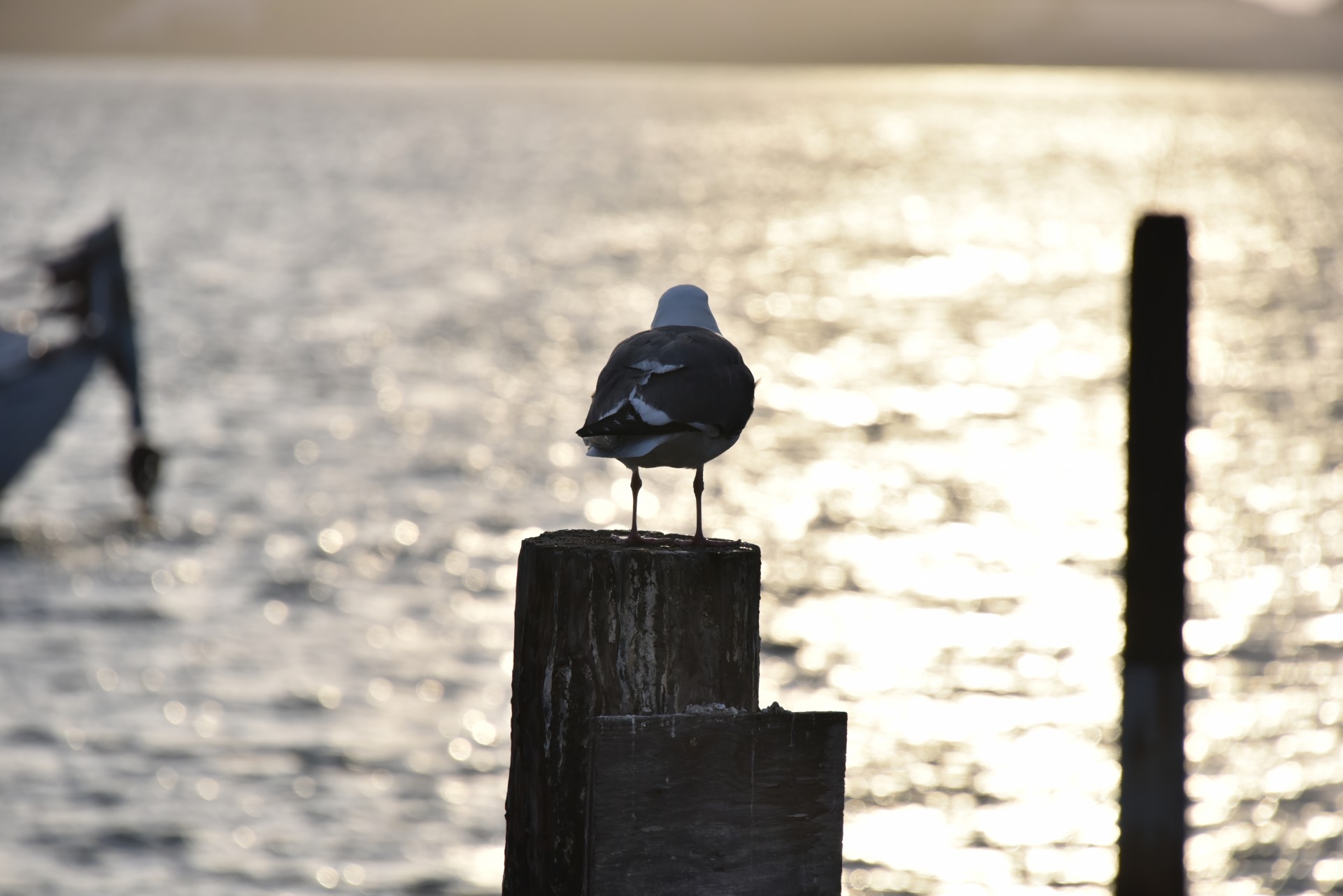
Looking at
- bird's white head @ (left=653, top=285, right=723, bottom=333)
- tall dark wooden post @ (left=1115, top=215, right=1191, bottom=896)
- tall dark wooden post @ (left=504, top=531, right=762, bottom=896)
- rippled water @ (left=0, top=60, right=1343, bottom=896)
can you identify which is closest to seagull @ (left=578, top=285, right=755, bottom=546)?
bird's white head @ (left=653, top=285, right=723, bottom=333)

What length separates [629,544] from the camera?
4.36 m

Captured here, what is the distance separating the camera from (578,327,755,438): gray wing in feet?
15.6

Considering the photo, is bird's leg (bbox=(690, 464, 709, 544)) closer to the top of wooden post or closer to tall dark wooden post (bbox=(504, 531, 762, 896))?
the top of wooden post

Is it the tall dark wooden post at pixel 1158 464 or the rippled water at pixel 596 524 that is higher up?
the rippled water at pixel 596 524

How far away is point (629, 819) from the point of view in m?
3.60

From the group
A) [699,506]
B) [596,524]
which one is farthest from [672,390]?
[596,524]

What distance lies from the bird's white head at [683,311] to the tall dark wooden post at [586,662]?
1.60m

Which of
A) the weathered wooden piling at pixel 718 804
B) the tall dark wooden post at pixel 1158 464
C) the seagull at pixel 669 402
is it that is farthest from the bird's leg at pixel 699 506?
the tall dark wooden post at pixel 1158 464

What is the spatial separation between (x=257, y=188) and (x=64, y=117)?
9547 cm

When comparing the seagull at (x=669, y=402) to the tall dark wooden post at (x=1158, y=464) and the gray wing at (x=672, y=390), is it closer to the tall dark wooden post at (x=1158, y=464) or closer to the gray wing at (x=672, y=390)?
the gray wing at (x=672, y=390)

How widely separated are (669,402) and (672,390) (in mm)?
54

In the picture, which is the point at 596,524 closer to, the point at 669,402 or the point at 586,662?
the point at 669,402

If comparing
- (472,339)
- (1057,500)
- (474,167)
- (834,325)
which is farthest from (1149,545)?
(474,167)

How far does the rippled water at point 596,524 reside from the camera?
13.9 m
